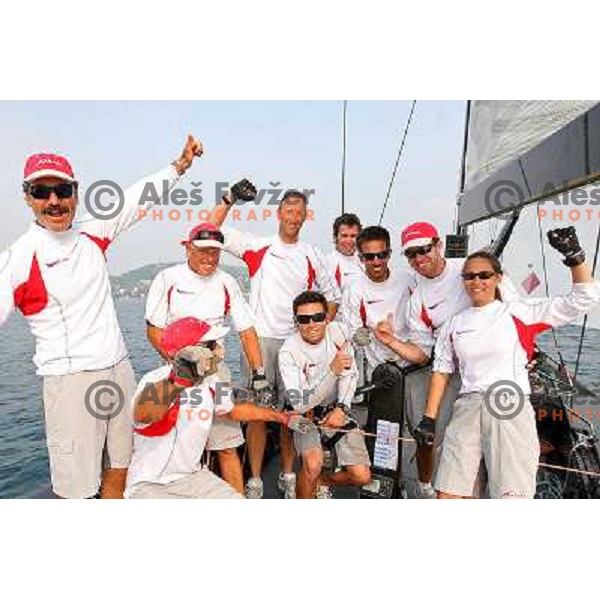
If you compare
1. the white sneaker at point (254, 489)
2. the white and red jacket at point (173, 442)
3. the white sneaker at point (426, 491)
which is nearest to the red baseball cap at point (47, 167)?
the white and red jacket at point (173, 442)

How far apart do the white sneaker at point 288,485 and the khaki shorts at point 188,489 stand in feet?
2.19

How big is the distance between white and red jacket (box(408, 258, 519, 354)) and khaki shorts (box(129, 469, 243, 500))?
1.29m

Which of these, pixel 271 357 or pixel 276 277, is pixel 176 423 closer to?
pixel 271 357

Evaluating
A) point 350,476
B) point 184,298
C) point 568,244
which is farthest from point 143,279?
point 568,244

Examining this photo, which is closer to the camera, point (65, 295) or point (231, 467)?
point (65, 295)

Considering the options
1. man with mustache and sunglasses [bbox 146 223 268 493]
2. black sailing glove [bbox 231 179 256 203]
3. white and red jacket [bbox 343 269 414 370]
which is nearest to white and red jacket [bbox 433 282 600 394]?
white and red jacket [bbox 343 269 414 370]

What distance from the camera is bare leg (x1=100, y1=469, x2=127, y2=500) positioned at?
8.21 ft

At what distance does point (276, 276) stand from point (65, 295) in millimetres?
1268

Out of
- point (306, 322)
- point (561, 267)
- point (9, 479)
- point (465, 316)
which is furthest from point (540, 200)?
point (9, 479)

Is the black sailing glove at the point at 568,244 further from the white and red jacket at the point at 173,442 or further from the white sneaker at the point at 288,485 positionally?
the white sneaker at the point at 288,485

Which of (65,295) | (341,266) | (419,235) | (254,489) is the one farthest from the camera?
(341,266)

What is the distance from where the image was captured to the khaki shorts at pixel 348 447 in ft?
9.18

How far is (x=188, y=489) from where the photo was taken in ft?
7.70

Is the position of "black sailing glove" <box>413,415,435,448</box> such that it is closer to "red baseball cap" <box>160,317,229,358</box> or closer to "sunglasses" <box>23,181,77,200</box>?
"red baseball cap" <box>160,317,229,358</box>
